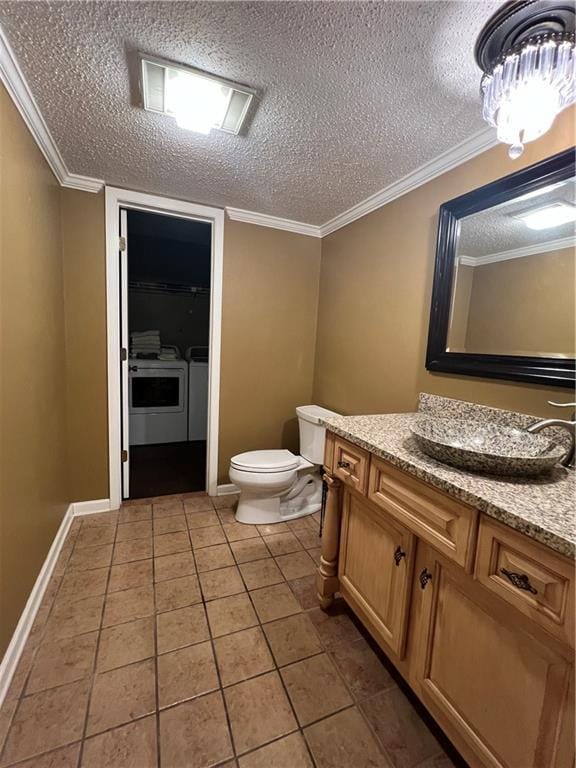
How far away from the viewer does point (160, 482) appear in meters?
2.80

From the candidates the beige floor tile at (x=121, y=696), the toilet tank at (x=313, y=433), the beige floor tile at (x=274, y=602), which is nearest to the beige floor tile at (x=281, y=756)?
the beige floor tile at (x=121, y=696)

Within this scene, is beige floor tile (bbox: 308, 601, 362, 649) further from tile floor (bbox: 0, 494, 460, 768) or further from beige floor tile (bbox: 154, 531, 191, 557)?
beige floor tile (bbox: 154, 531, 191, 557)

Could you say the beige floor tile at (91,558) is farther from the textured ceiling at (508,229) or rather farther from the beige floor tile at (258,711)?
the textured ceiling at (508,229)

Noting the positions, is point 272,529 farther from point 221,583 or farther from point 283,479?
point 221,583

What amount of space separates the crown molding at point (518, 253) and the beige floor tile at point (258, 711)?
1863 mm

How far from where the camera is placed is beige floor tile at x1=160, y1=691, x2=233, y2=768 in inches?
38.2

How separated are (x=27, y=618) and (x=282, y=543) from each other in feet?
4.10

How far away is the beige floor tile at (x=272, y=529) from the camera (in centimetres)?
216

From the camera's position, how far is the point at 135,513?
7.58 feet

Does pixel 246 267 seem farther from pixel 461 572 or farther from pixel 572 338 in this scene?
pixel 461 572

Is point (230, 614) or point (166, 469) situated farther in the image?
point (166, 469)

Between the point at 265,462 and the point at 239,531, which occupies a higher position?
the point at 265,462

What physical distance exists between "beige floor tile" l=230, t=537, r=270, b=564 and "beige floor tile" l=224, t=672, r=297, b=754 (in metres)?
0.68

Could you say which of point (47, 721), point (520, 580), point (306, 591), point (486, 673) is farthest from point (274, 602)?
point (520, 580)
